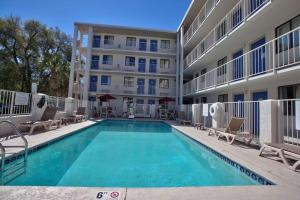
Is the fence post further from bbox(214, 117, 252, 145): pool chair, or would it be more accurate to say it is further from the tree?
the tree

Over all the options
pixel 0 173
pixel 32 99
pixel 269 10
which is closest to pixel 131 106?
pixel 32 99

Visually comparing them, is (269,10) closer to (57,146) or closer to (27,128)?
(57,146)

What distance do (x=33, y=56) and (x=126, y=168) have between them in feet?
93.1

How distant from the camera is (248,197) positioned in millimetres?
3254

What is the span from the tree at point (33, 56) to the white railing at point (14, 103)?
18.3 m

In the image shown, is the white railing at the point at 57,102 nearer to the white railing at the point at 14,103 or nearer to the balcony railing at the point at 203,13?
the white railing at the point at 14,103

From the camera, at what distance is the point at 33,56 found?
27594 mm

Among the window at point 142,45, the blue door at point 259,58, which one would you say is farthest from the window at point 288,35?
the window at point 142,45

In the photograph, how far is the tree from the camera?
2466cm

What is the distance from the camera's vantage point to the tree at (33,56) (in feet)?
80.9

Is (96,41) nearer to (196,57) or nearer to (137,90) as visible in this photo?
(137,90)

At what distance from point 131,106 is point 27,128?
53.7ft

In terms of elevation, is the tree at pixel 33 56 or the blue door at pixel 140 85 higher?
the tree at pixel 33 56

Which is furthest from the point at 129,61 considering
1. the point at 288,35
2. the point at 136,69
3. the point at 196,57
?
the point at 288,35
